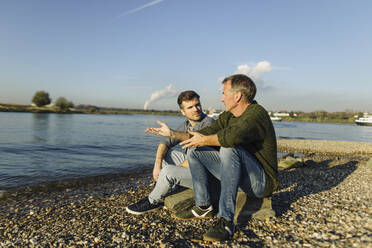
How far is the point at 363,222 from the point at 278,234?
132 cm

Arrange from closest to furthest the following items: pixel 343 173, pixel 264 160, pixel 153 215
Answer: pixel 264 160 → pixel 153 215 → pixel 343 173

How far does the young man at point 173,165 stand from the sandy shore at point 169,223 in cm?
26

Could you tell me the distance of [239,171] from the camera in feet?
10.7

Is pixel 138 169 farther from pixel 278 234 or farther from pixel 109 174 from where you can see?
pixel 278 234

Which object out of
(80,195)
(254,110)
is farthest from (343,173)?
(80,195)

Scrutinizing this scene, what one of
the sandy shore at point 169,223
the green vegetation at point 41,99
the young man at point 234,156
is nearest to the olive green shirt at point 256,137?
the young man at point 234,156

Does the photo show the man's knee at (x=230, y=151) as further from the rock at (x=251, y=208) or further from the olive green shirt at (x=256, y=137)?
the rock at (x=251, y=208)

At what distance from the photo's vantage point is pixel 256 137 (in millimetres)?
3273

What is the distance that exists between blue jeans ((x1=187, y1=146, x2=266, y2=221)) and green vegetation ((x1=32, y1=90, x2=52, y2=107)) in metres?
119

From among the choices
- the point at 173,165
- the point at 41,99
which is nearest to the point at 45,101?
the point at 41,99

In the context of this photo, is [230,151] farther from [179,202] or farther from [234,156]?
[179,202]

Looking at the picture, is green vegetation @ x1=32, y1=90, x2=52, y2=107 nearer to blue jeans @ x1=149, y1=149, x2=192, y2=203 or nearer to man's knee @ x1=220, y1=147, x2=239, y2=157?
blue jeans @ x1=149, y1=149, x2=192, y2=203

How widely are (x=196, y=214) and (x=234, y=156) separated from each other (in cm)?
138

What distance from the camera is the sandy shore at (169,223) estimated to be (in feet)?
10.7
